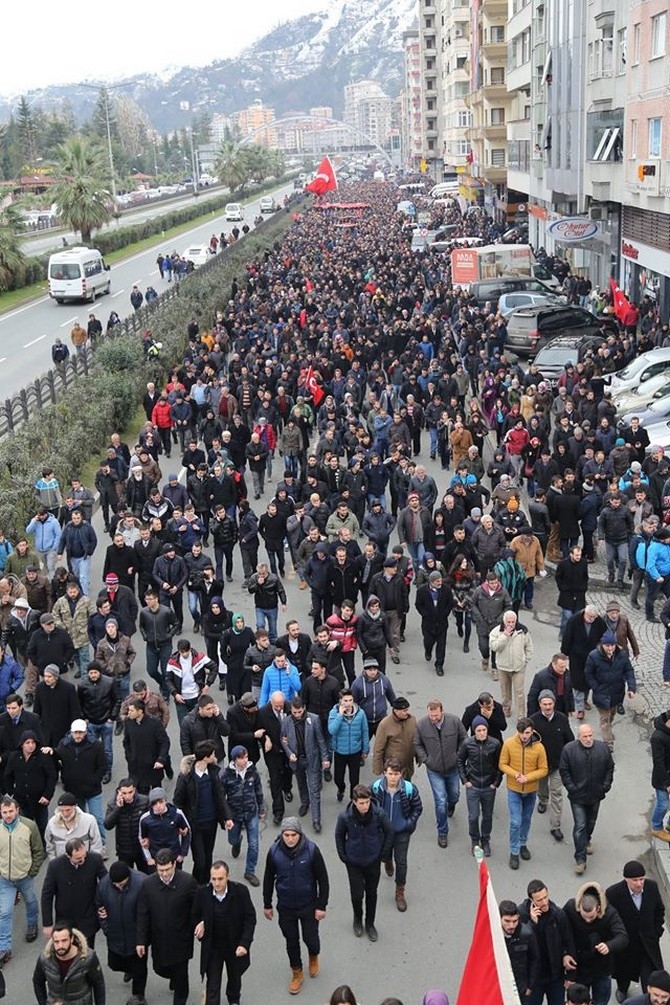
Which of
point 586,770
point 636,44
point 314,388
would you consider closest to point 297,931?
point 586,770

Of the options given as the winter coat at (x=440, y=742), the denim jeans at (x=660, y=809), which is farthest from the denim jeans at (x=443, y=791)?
the denim jeans at (x=660, y=809)

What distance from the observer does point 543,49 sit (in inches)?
1799

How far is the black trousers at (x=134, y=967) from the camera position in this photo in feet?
24.7

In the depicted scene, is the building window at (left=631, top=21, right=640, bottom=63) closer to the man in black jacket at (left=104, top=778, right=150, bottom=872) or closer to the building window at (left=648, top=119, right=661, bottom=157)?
the building window at (left=648, top=119, right=661, bottom=157)

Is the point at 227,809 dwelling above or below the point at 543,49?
below

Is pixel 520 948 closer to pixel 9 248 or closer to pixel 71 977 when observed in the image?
pixel 71 977

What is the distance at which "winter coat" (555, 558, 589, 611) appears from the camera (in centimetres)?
1259

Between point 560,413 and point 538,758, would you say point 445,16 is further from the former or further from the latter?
point 538,758

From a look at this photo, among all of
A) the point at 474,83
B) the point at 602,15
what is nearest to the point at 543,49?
the point at 602,15

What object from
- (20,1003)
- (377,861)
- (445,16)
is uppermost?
(445,16)

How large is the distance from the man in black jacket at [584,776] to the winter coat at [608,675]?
1.70m

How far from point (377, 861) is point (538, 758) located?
160 cm

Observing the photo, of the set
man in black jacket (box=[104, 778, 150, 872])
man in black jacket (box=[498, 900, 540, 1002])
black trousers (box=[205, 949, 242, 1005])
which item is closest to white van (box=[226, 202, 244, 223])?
man in black jacket (box=[104, 778, 150, 872])

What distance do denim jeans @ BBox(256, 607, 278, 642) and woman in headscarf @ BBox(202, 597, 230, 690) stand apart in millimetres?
826
